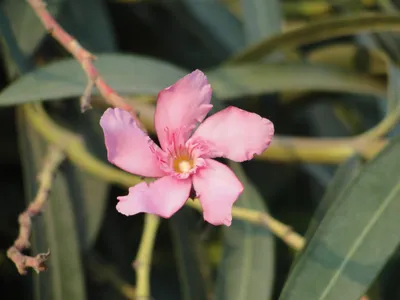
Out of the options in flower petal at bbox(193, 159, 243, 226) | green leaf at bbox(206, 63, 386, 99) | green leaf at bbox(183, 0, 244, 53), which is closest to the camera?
flower petal at bbox(193, 159, 243, 226)

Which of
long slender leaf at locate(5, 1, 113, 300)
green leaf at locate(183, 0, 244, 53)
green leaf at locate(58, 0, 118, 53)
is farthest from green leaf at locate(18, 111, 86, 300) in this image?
green leaf at locate(183, 0, 244, 53)

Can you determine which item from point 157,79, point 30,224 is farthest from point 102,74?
point 30,224

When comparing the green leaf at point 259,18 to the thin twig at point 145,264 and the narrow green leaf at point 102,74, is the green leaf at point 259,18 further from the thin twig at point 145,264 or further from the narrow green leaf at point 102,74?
the thin twig at point 145,264

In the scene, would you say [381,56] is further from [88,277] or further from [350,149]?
[88,277]

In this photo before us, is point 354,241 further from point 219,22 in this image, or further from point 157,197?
point 219,22

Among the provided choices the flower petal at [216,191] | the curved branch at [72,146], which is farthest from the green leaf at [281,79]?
the flower petal at [216,191]

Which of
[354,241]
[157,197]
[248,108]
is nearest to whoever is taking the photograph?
[157,197]

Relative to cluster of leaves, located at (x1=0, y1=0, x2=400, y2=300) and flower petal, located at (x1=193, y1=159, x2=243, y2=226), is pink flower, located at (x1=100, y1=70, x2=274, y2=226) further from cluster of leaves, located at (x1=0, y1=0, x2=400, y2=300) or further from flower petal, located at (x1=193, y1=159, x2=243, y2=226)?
cluster of leaves, located at (x1=0, y1=0, x2=400, y2=300)
